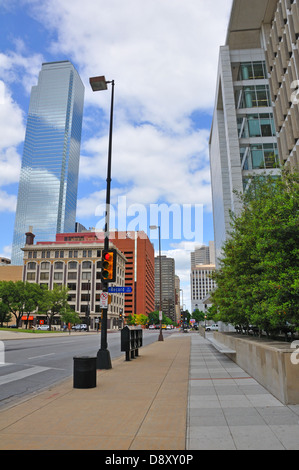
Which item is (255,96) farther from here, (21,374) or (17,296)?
(21,374)

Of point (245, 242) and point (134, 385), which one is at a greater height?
point (245, 242)

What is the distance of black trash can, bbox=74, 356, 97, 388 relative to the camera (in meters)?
8.94

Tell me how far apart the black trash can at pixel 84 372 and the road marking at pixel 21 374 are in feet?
8.11

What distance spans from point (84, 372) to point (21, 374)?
Answer: 3.68 m

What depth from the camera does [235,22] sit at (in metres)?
47.8

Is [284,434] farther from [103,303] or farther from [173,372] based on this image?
[103,303]

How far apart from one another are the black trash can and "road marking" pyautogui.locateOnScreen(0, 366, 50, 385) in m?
2.47

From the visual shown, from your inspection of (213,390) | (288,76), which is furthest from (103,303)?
(288,76)

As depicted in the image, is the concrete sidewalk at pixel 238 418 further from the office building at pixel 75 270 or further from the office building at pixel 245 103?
the office building at pixel 75 270

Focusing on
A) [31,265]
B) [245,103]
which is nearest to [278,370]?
Result: [245,103]

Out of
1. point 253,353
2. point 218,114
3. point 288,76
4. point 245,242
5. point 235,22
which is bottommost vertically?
point 253,353

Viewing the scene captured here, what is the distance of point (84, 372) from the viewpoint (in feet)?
29.4
